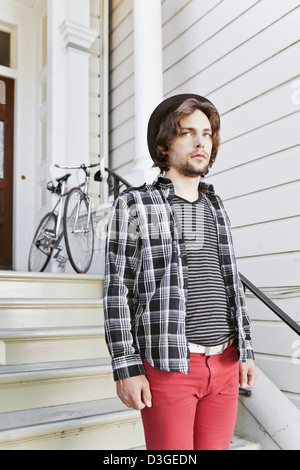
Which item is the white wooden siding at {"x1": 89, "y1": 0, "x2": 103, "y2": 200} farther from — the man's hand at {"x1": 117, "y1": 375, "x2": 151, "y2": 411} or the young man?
the man's hand at {"x1": 117, "y1": 375, "x2": 151, "y2": 411}

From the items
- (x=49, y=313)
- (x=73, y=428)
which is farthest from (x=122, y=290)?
(x=49, y=313)

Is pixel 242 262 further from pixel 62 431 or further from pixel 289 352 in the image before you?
pixel 62 431

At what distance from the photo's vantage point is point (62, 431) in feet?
5.51

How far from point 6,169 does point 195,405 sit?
12.9ft

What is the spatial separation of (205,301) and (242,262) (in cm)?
165

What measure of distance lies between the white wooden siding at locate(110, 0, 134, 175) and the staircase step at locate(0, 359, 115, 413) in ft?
7.65

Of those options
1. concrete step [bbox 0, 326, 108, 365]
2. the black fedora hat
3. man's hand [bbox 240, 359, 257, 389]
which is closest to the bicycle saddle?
concrete step [bbox 0, 326, 108, 365]

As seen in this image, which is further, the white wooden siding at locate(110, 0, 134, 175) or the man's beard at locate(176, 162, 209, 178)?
the white wooden siding at locate(110, 0, 134, 175)

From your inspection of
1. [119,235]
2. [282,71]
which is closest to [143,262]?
[119,235]

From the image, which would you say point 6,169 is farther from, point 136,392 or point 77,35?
point 136,392

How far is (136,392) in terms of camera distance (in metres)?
1.04

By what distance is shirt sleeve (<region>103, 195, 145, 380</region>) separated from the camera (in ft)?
3.48

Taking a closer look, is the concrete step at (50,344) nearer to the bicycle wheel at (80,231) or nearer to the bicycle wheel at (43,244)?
the bicycle wheel at (80,231)

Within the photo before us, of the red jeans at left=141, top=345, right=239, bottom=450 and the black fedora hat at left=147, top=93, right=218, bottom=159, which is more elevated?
the black fedora hat at left=147, top=93, right=218, bottom=159
